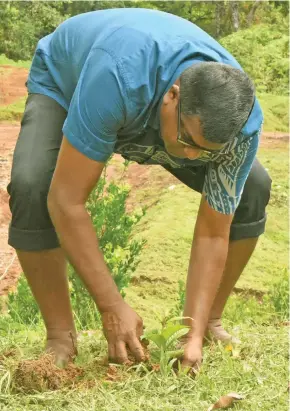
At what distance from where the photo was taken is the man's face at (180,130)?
2.75 m

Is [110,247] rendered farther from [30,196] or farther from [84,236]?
[84,236]

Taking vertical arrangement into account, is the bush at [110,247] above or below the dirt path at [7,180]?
above

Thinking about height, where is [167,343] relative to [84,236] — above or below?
below

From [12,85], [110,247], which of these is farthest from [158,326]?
[12,85]

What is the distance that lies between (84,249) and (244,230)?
973 millimetres

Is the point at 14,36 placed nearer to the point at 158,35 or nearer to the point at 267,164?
the point at 267,164

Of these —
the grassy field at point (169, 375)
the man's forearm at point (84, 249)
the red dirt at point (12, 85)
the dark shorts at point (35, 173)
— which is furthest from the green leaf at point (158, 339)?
the red dirt at point (12, 85)

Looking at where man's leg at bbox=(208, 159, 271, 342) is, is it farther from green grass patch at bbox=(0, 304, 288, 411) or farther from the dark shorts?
the dark shorts

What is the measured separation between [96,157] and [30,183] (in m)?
0.37

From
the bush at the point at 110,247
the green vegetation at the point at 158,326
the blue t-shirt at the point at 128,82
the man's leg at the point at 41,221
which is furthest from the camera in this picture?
the bush at the point at 110,247

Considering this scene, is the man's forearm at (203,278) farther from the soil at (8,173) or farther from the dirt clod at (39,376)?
the soil at (8,173)

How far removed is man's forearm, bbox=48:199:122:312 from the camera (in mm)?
2869

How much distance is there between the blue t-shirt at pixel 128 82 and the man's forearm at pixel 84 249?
Result: 0.23m

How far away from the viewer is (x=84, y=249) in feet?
9.48
